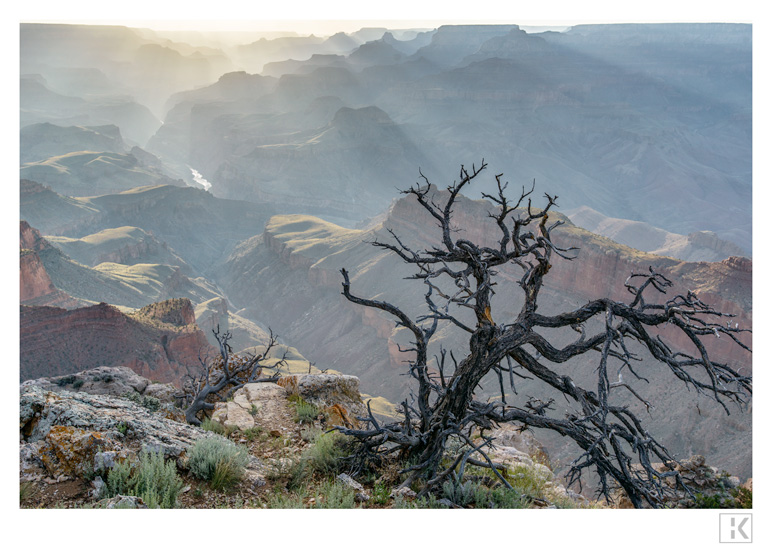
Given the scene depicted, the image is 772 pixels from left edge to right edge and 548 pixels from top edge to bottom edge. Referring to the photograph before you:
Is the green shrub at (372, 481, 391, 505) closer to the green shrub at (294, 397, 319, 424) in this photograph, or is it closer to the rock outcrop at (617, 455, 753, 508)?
the green shrub at (294, 397, 319, 424)

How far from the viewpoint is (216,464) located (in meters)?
7.12

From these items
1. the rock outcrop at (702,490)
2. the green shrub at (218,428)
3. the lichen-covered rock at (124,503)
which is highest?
the lichen-covered rock at (124,503)

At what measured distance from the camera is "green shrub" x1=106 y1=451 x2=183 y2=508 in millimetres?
6508

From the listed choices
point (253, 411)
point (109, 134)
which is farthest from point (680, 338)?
point (109, 134)

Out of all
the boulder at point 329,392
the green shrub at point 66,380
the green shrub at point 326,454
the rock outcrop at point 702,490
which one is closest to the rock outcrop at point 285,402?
the boulder at point 329,392

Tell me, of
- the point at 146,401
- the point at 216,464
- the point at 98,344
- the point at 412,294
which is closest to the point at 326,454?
the point at 216,464

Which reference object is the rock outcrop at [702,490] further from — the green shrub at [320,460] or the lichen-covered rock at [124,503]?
the lichen-covered rock at [124,503]

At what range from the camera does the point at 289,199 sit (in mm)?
150250

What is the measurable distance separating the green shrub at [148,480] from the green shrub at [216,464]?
40 cm

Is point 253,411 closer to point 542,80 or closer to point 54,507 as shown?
point 54,507

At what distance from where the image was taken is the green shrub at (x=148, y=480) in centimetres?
651

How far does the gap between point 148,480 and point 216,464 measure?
950 millimetres

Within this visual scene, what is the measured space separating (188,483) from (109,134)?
198472 millimetres

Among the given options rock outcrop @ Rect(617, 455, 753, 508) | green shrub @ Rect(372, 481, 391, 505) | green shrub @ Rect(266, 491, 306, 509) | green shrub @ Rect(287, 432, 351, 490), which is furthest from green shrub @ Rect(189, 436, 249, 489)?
rock outcrop @ Rect(617, 455, 753, 508)
